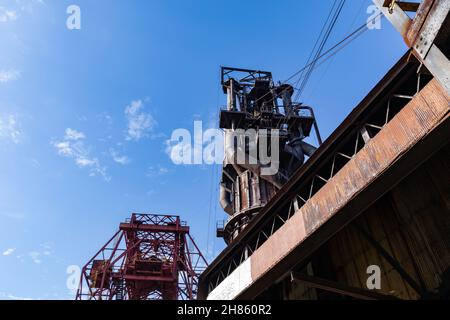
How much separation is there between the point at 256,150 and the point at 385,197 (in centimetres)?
1095

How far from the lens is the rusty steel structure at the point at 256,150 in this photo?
1762cm

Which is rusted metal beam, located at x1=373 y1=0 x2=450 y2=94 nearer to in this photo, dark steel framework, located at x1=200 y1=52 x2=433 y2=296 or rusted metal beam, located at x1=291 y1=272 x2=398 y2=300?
dark steel framework, located at x1=200 y1=52 x2=433 y2=296

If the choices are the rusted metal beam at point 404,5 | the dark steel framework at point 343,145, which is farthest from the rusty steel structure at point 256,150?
the rusted metal beam at point 404,5

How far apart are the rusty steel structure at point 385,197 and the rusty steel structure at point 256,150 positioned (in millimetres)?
8409

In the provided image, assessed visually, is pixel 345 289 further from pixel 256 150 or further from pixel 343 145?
pixel 256 150

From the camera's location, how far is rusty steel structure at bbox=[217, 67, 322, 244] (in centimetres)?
1762

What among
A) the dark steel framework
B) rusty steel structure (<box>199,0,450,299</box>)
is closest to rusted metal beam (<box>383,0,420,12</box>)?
rusty steel structure (<box>199,0,450,299</box>)

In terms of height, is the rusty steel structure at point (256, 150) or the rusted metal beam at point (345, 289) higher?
the rusty steel structure at point (256, 150)

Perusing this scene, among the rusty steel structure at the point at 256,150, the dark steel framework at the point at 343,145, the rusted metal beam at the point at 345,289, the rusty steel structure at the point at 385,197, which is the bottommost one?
the rusted metal beam at the point at 345,289

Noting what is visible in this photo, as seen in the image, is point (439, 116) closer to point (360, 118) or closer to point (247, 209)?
point (360, 118)

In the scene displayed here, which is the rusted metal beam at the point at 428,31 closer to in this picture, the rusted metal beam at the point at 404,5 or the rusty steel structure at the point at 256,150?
the rusted metal beam at the point at 404,5

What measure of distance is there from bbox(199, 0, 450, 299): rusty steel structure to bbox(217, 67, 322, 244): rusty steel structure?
8.41 meters
